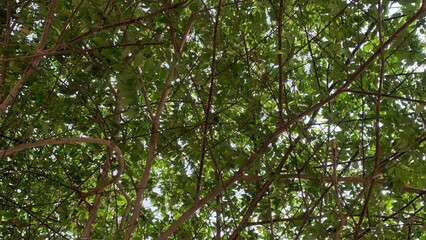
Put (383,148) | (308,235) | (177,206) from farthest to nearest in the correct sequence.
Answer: (177,206) < (383,148) < (308,235)

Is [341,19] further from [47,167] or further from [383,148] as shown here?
[47,167]

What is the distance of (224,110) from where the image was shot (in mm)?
2666

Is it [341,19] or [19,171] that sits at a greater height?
[341,19]

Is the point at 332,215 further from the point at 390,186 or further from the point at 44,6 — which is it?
the point at 44,6

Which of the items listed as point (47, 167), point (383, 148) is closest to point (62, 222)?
point (47, 167)

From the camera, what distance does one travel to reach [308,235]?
227cm

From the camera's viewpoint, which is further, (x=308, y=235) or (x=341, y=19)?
(x=341, y=19)

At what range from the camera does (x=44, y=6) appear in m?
2.57

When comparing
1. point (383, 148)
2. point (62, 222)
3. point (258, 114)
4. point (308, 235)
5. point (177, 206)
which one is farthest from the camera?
point (177, 206)

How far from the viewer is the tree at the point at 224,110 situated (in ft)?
7.29

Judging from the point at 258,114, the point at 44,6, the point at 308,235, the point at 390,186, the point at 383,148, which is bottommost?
the point at 308,235

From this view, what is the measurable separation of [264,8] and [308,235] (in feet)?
3.64

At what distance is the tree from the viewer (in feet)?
7.29

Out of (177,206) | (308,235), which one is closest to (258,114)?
(308,235)
